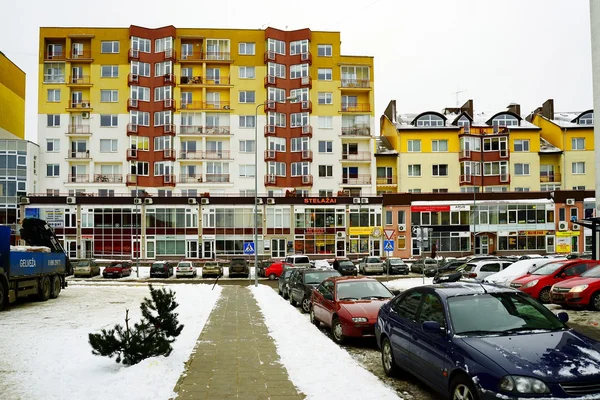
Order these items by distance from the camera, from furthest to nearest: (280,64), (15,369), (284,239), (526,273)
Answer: (280,64) < (284,239) < (526,273) < (15,369)

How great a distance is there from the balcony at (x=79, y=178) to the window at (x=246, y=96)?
19172 mm

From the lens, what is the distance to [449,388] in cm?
661

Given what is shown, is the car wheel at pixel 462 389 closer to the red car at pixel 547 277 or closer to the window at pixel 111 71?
the red car at pixel 547 277

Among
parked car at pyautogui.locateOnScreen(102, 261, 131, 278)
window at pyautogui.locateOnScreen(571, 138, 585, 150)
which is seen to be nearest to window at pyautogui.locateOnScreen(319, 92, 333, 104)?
window at pyautogui.locateOnScreen(571, 138, 585, 150)

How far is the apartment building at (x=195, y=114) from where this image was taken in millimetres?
61500

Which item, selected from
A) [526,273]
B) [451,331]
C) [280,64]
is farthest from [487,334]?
[280,64]

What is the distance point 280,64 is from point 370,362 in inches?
2232

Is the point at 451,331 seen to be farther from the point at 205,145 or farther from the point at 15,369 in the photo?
the point at 205,145

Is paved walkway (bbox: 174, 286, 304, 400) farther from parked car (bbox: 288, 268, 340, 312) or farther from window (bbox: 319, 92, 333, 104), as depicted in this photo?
window (bbox: 319, 92, 333, 104)

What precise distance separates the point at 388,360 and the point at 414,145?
5771 cm

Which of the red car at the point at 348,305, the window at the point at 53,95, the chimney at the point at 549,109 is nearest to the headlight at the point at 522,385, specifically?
the red car at the point at 348,305

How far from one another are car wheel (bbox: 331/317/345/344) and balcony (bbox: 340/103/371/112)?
53469 millimetres

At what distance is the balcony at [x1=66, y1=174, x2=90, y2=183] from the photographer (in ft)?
200

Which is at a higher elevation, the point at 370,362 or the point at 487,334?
the point at 487,334
